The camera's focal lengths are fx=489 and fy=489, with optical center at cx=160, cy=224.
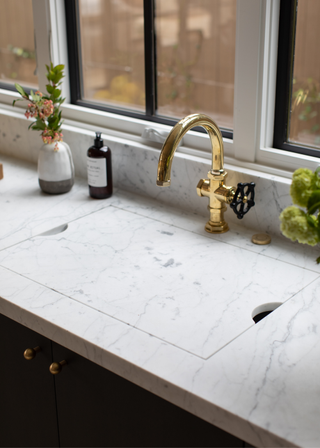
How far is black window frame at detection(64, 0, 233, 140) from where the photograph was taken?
158 centimetres

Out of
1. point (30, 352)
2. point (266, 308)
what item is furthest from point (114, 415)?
point (266, 308)

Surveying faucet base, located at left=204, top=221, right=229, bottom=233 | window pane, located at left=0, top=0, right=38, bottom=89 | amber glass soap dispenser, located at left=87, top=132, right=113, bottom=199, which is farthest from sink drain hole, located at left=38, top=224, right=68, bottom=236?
window pane, located at left=0, top=0, right=38, bottom=89

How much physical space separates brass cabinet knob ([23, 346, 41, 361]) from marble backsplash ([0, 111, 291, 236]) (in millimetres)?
654

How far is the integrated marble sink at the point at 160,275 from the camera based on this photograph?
3.25ft

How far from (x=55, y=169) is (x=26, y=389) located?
2.30 ft

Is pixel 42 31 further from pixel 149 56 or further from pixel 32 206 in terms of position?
pixel 32 206

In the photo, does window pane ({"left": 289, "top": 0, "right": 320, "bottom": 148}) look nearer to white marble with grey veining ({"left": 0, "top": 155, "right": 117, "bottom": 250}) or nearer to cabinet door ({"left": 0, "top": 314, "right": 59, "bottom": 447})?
white marble with grey veining ({"left": 0, "top": 155, "right": 117, "bottom": 250})

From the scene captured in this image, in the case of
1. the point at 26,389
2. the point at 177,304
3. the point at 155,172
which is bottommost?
the point at 26,389

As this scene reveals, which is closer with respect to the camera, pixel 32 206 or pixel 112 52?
pixel 32 206

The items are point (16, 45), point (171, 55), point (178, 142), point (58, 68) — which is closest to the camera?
point (178, 142)

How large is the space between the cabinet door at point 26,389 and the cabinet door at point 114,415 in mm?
39

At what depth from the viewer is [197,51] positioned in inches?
125

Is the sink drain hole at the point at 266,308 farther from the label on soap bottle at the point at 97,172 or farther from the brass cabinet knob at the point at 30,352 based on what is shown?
the label on soap bottle at the point at 97,172

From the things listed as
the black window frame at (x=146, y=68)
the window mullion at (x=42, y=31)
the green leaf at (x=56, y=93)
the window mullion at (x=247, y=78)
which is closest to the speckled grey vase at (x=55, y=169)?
the green leaf at (x=56, y=93)
